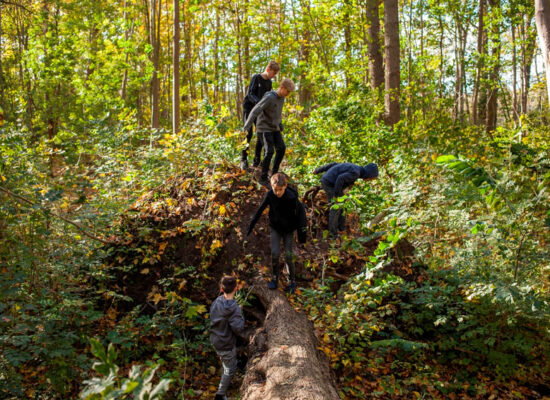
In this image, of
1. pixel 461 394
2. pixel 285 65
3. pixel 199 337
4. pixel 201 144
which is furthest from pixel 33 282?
pixel 285 65

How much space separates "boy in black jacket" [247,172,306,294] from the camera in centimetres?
510

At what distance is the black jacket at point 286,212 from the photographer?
5.12m

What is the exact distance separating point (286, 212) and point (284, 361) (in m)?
2.01

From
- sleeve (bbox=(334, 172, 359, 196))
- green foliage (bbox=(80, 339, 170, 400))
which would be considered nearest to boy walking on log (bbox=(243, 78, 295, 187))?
sleeve (bbox=(334, 172, 359, 196))

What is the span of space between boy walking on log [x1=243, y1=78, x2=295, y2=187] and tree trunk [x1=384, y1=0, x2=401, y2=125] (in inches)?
121

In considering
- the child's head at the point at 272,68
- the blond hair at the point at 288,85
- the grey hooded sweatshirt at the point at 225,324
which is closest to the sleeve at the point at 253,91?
the child's head at the point at 272,68

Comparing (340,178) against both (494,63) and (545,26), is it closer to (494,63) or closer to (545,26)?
(545,26)

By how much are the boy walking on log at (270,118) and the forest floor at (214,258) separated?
29.9 inches

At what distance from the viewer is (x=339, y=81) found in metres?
9.55

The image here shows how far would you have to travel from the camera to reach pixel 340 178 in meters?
5.78

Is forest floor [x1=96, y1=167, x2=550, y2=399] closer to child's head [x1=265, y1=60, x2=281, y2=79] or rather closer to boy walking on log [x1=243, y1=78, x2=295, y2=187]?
boy walking on log [x1=243, y1=78, x2=295, y2=187]

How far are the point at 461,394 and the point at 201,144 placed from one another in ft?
20.2

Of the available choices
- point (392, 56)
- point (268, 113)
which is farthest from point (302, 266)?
point (392, 56)

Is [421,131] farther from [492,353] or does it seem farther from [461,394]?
[461,394]
